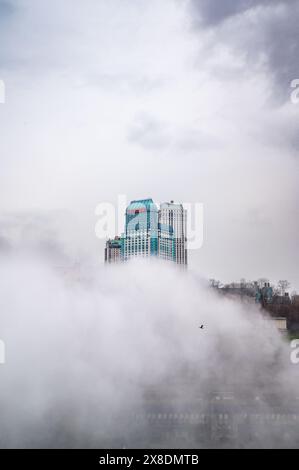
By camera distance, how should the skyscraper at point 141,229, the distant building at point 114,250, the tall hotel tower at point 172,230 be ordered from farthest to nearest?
the distant building at point 114,250 → the tall hotel tower at point 172,230 → the skyscraper at point 141,229

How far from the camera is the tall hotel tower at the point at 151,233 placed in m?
32.2

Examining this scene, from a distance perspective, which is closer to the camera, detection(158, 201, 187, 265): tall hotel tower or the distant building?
detection(158, 201, 187, 265): tall hotel tower

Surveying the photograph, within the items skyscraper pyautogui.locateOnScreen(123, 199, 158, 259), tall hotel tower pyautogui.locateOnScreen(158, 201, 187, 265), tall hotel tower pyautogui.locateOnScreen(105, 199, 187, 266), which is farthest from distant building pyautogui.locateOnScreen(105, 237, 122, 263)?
tall hotel tower pyautogui.locateOnScreen(158, 201, 187, 265)

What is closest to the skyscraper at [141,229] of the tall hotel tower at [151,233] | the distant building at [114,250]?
the tall hotel tower at [151,233]

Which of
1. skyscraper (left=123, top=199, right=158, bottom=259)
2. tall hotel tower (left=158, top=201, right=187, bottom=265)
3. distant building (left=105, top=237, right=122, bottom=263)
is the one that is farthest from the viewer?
distant building (left=105, top=237, right=122, bottom=263)

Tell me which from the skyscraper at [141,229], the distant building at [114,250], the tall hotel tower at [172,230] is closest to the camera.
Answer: the skyscraper at [141,229]

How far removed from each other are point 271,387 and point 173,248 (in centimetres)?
A: 1530

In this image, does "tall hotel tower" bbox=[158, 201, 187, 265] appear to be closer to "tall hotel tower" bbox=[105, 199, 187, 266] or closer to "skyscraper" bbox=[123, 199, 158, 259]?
"tall hotel tower" bbox=[105, 199, 187, 266]

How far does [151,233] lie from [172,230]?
172cm

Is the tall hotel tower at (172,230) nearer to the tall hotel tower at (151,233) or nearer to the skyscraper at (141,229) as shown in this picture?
the tall hotel tower at (151,233)

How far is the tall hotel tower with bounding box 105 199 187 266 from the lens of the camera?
32.2m
